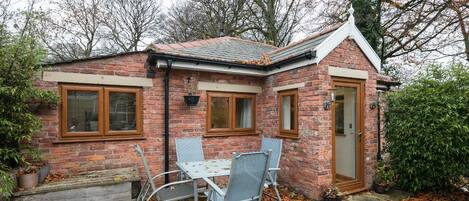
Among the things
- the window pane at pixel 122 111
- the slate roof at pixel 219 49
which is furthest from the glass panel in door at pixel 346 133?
the window pane at pixel 122 111

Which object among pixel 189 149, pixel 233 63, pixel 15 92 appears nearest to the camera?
pixel 15 92

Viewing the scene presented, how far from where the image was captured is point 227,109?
21.3 feet

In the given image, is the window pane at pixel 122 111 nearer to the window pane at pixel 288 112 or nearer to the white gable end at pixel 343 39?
the window pane at pixel 288 112

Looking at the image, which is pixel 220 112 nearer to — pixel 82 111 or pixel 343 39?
pixel 82 111

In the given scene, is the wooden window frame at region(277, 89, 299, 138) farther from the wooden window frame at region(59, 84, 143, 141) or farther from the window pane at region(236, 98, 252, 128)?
the wooden window frame at region(59, 84, 143, 141)

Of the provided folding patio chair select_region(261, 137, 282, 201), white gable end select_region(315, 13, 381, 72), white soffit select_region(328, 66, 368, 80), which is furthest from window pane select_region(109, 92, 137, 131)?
white soffit select_region(328, 66, 368, 80)

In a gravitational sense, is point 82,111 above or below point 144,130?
above

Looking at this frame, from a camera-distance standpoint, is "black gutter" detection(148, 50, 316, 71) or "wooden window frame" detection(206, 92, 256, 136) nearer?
"black gutter" detection(148, 50, 316, 71)

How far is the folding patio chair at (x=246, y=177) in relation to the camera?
10.7 ft

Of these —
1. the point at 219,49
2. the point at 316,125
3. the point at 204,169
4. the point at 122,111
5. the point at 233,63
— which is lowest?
the point at 204,169

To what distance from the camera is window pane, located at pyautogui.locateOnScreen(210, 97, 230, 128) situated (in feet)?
20.7

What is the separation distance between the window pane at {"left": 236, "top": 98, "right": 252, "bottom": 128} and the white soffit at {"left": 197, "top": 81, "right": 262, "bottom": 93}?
28 centimetres

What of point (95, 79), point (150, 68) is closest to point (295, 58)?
point (150, 68)

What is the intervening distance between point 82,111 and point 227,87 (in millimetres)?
3124
